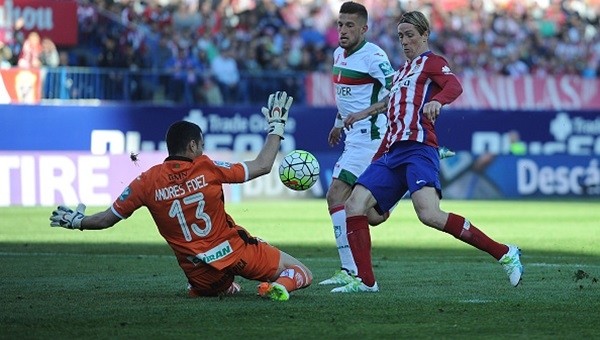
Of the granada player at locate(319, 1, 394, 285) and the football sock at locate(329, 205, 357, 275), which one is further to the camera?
the granada player at locate(319, 1, 394, 285)

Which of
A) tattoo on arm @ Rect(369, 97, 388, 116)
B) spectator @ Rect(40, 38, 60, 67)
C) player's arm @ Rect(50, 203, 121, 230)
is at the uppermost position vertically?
tattoo on arm @ Rect(369, 97, 388, 116)

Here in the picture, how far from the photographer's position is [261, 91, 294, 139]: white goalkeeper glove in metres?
8.78

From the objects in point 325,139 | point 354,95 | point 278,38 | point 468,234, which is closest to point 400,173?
point 468,234

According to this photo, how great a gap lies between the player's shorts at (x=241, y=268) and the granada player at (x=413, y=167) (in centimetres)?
81

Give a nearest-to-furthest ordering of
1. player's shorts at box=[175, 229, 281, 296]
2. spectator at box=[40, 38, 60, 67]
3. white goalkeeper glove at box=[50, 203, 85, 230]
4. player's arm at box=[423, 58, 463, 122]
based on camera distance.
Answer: white goalkeeper glove at box=[50, 203, 85, 230] → player's shorts at box=[175, 229, 281, 296] → player's arm at box=[423, 58, 463, 122] → spectator at box=[40, 38, 60, 67]

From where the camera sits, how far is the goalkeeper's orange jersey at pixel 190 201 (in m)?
8.65

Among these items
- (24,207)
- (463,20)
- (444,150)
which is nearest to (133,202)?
(444,150)

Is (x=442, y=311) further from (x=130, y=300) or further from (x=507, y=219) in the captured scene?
(x=507, y=219)

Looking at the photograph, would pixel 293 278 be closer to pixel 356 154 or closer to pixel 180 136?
pixel 180 136

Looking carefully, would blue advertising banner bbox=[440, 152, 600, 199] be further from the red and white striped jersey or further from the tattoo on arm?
the red and white striped jersey

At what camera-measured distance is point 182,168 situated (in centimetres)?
863

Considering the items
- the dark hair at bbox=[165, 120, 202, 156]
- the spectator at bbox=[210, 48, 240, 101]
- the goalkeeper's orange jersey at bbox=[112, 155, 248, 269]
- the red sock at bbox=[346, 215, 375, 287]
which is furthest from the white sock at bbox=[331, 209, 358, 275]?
the spectator at bbox=[210, 48, 240, 101]

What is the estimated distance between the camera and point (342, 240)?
1062cm

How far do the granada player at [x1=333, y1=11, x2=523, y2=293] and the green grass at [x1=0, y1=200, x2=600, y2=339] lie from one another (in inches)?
14.0
